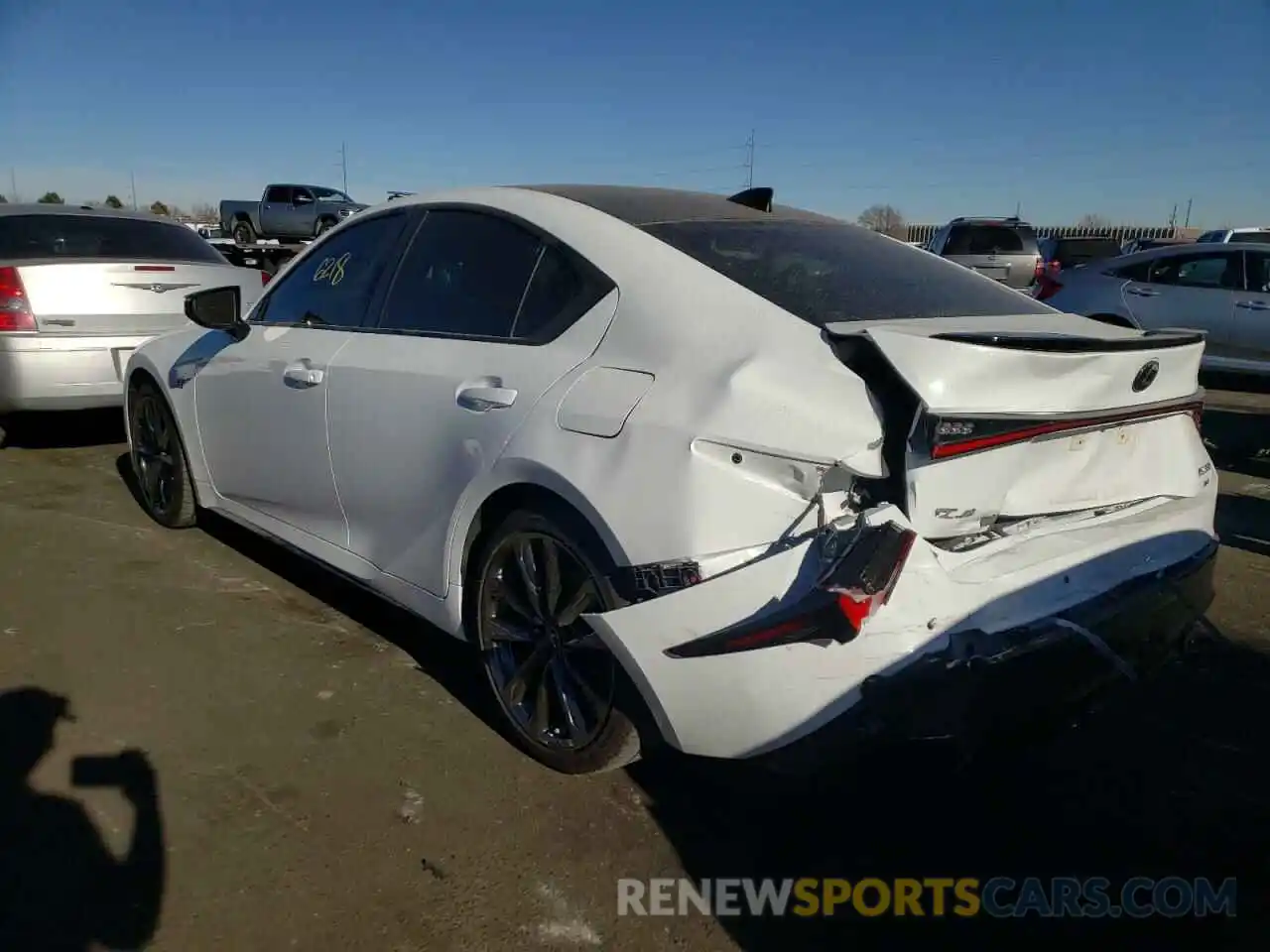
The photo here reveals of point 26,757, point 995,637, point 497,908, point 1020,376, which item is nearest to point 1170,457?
point 1020,376

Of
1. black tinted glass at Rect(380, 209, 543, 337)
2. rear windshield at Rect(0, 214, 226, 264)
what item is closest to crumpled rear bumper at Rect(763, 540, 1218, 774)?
black tinted glass at Rect(380, 209, 543, 337)

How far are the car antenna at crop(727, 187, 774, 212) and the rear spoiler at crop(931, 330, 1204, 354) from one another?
1347mm

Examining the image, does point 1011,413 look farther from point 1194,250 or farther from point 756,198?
point 1194,250

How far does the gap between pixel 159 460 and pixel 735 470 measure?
12.1 ft

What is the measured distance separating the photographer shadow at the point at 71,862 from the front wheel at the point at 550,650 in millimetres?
983

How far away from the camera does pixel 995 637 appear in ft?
7.04

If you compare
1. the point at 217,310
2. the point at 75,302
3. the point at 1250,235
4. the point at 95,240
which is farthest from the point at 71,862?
the point at 1250,235

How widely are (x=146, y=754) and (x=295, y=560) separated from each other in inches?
70.9

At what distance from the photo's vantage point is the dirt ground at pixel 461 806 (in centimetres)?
226

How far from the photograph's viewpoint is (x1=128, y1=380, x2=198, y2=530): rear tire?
470 centimetres

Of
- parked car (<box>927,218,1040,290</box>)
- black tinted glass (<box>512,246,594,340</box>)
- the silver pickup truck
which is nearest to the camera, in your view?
black tinted glass (<box>512,246,594,340</box>)

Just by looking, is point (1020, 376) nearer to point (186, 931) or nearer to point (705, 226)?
→ point (705, 226)

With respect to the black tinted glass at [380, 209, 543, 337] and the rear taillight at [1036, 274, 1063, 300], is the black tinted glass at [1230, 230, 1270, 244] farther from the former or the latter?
the black tinted glass at [380, 209, 543, 337]

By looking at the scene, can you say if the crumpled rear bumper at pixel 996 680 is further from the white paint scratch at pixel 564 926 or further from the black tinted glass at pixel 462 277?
the black tinted glass at pixel 462 277
